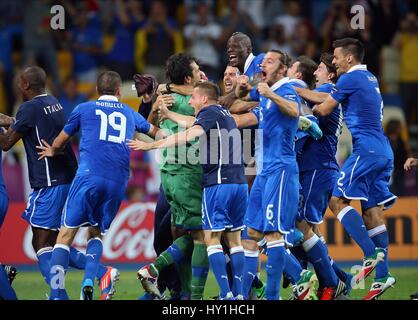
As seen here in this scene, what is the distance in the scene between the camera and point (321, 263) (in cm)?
1105

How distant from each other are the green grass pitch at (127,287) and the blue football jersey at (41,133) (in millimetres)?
1853

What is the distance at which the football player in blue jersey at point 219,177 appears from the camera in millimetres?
10430

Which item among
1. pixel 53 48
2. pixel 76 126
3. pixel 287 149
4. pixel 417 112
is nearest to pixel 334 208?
pixel 287 149

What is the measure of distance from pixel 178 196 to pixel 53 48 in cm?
969

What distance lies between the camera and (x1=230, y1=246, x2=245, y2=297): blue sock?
10.6m

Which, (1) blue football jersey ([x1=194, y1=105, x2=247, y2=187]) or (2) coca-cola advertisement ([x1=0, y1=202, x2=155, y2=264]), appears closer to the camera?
(1) blue football jersey ([x1=194, y1=105, x2=247, y2=187])

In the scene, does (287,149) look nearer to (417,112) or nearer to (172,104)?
(172,104)

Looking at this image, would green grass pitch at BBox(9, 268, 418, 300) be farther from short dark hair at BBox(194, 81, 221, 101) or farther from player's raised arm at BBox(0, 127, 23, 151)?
short dark hair at BBox(194, 81, 221, 101)

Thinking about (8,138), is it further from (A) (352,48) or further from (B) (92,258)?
(A) (352,48)

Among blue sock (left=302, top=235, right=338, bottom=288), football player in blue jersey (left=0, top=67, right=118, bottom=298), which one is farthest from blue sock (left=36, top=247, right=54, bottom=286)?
blue sock (left=302, top=235, right=338, bottom=288)

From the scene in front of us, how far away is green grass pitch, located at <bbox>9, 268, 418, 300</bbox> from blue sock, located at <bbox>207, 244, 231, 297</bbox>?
5.59 feet

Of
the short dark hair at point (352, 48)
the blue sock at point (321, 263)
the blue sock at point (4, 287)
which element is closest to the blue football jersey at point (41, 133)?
the blue sock at point (4, 287)

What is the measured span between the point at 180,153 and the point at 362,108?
2.07 m

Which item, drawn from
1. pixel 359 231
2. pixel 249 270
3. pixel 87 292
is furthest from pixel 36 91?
pixel 359 231
